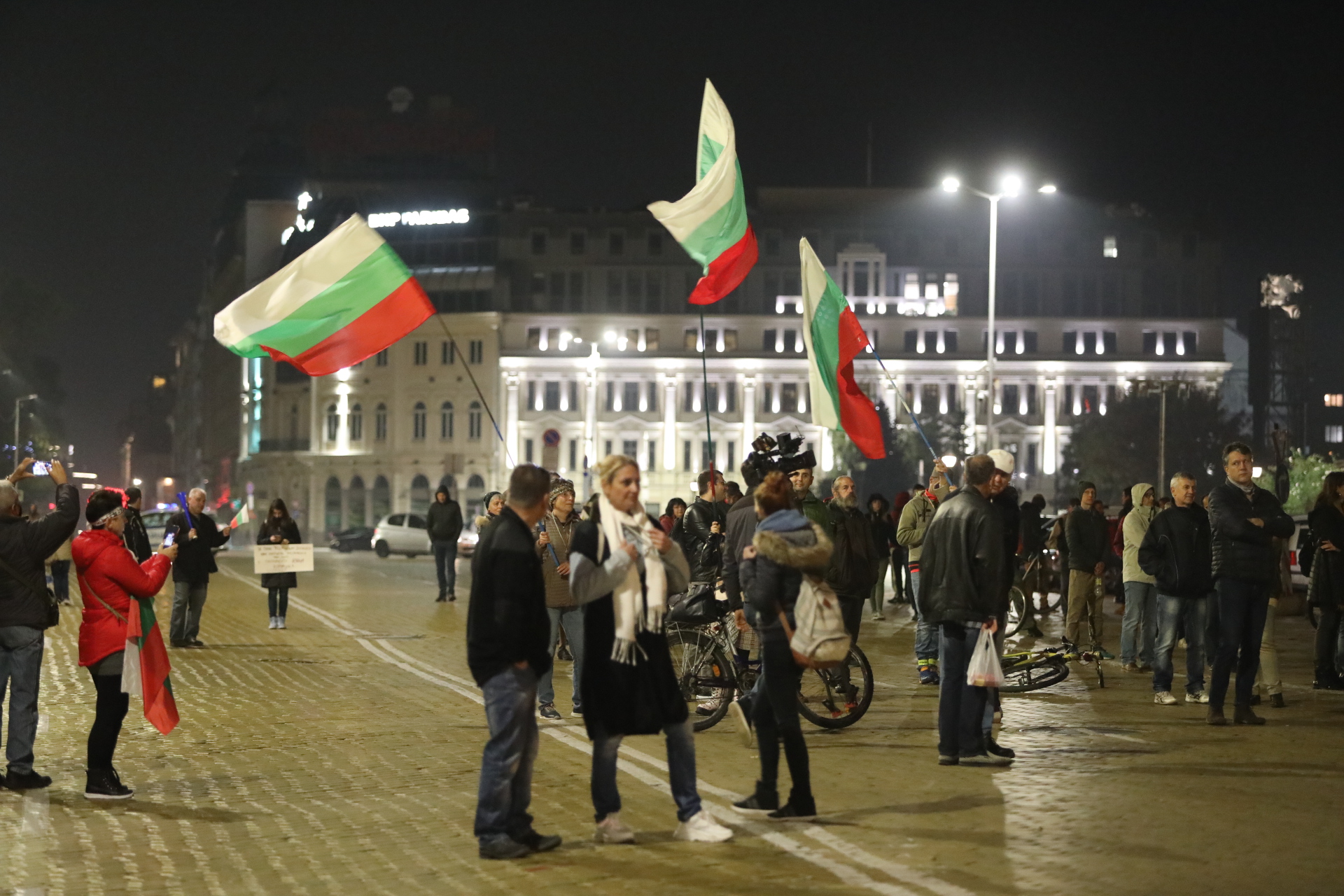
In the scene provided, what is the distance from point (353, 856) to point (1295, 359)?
3964 inches

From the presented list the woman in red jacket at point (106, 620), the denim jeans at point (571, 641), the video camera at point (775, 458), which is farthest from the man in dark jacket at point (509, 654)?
the video camera at point (775, 458)

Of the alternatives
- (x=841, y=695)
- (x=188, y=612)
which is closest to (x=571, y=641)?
(x=841, y=695)

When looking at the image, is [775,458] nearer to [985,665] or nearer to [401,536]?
[985,665]

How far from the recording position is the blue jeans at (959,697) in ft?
34.9

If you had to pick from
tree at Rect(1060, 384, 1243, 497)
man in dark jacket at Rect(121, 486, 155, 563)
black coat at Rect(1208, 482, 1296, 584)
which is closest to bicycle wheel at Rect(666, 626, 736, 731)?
black coat at Rect(1208, 482, 1296, 584)

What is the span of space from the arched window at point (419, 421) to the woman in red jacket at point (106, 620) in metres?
107

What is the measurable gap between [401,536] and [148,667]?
4945 cm

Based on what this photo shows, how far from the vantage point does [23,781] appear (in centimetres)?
1012

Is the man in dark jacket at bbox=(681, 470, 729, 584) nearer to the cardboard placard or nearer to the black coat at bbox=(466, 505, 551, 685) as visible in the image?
the black coat at bbox=(466, 505, 551, 685)

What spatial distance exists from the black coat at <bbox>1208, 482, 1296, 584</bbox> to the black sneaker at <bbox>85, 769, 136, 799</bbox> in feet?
23.8

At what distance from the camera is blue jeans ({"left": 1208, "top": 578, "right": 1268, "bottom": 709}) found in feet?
41.2

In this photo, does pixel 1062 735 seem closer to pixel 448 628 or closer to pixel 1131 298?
pixel 448 628

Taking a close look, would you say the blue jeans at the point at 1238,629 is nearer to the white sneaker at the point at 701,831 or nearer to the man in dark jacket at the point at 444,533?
the white sneaker at the point at 701,831

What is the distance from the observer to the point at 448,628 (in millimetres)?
23797
